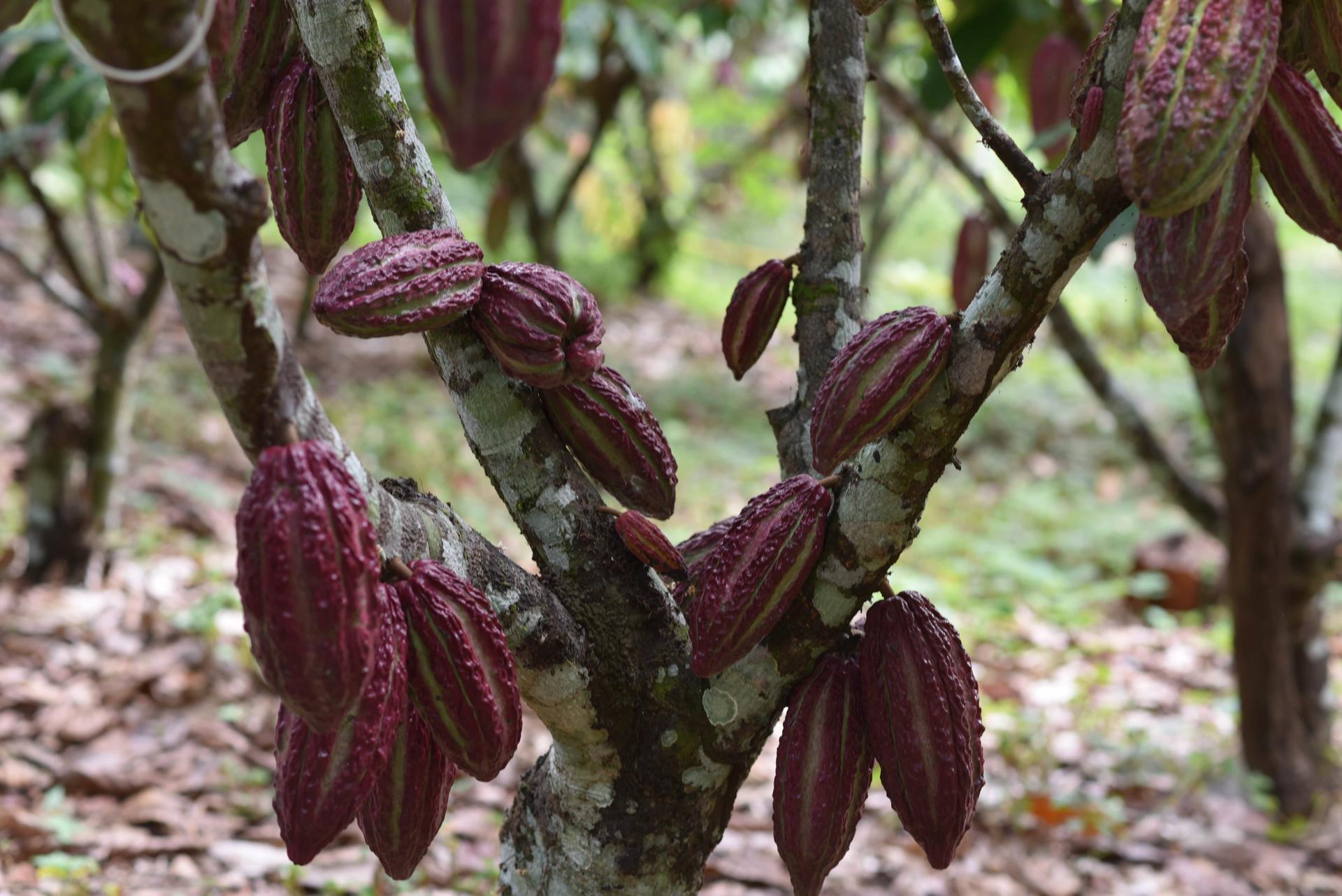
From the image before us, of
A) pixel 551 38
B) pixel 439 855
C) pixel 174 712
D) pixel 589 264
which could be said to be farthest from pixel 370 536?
pixel 589 264

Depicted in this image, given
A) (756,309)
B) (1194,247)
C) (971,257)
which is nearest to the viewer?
(1194,247)

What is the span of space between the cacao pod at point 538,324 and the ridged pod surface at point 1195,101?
40cm

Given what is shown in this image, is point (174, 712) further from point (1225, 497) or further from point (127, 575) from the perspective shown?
point (1225, 497)

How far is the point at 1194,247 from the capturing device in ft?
2.30

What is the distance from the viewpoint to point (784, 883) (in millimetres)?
1944

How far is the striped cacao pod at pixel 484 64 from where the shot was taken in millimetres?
561

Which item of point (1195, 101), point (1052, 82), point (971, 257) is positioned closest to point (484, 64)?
point (1195, 101)

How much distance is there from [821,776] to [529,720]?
1.74 metres

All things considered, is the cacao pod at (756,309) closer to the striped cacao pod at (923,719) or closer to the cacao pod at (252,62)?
the striped cacao pod at (923,719)

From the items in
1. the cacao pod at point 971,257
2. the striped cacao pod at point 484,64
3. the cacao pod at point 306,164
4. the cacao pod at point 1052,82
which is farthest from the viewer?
the cacao pod at point 971,257

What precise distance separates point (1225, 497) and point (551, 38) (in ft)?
6.73

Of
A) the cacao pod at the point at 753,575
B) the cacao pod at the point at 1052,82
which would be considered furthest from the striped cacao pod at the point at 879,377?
the cacao pod at the point at 1052,82

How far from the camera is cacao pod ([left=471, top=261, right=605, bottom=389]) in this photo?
0.87 meters

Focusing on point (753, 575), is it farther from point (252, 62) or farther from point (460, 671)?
point (252, 62)
